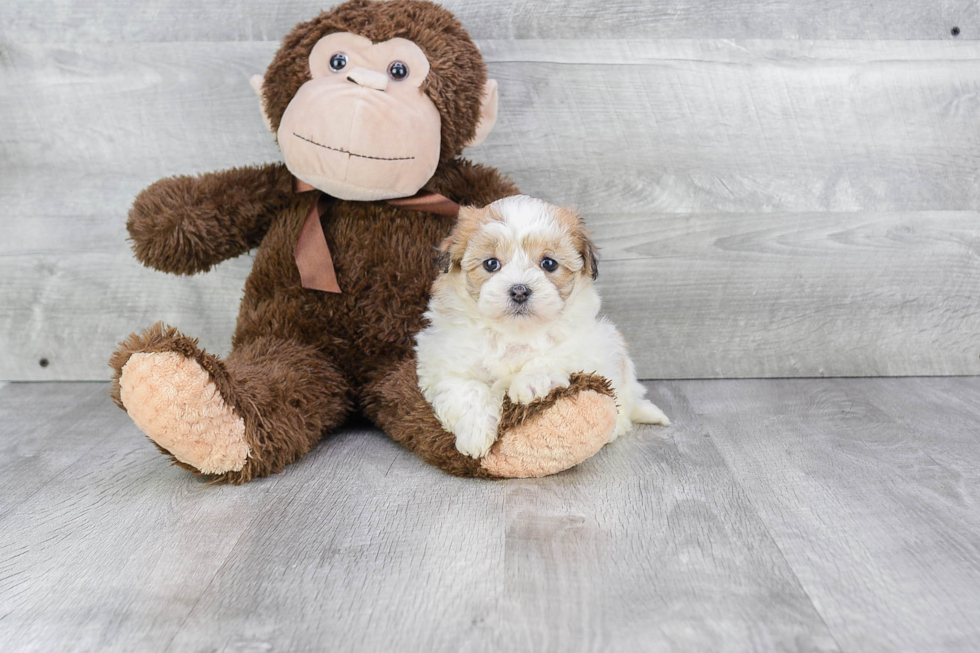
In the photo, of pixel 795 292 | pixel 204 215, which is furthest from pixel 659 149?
pixel 204 215

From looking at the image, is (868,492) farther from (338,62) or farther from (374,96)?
(338,62)

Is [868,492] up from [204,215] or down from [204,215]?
down

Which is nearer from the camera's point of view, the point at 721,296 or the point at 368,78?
the point at 368,78

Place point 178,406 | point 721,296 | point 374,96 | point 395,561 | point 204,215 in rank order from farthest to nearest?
point 721,296 < point 204,215 < point 374,96 < point 178,406 < point 395,561

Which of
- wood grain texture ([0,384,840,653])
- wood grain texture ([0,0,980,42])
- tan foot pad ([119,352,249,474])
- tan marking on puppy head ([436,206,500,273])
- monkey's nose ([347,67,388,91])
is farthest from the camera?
wood grain texture ([0,0,980,42])

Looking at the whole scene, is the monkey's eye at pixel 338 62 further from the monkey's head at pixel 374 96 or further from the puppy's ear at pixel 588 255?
the puppy's ear at pixel 588 255

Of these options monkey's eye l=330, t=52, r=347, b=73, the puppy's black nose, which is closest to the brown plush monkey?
monkey's eye l=330, t=52, r=347, b=73

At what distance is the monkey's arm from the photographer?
1.61 meters

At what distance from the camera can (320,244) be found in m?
1.64

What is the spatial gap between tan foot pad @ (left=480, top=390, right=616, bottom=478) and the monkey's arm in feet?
2.36

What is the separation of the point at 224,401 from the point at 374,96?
0.61 metres

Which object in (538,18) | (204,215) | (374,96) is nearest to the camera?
(374,96)

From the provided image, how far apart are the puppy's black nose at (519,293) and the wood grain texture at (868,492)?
0.49 meters

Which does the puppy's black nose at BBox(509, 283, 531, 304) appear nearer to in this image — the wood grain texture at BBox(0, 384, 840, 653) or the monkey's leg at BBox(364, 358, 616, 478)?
the monkey's leg at BBox(364, 358, 616, 478)
